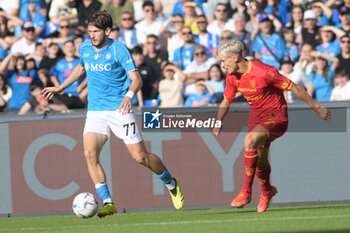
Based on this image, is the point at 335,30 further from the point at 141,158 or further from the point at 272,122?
the point at 141,158

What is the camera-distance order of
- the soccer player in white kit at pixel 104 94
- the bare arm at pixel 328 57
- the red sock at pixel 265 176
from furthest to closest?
the bare arm at pixel 328 57, the red sock at pixel 265 176, the soccer player in white kit at pixel 104 94

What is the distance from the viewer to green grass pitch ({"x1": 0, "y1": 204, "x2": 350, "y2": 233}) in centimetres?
736

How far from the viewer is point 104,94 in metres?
8.36

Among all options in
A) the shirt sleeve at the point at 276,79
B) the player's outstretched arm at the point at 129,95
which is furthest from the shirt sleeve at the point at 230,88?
the player's outstretched arm at the point at 129,95

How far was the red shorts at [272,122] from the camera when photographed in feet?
27.4

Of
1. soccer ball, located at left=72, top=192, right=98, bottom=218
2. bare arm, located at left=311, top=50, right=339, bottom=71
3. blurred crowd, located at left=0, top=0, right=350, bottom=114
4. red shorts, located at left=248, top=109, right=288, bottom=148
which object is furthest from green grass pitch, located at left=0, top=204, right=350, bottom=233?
bare arm, located at left=311, top=50, right=339, bottom=71

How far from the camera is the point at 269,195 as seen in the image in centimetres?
889

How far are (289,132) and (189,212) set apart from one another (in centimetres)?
184

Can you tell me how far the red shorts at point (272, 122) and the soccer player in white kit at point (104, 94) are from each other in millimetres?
1401

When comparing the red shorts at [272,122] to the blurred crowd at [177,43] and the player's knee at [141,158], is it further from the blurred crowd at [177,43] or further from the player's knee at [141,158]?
the blurred crowd at [177,43]

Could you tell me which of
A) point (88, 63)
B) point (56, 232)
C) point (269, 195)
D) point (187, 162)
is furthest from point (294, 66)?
point (56, 232)

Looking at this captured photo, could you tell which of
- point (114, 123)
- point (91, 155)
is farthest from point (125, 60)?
point (91, 155)

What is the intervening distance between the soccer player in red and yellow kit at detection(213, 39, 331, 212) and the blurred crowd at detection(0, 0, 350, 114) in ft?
11.4

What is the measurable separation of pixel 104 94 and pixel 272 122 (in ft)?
6.57
